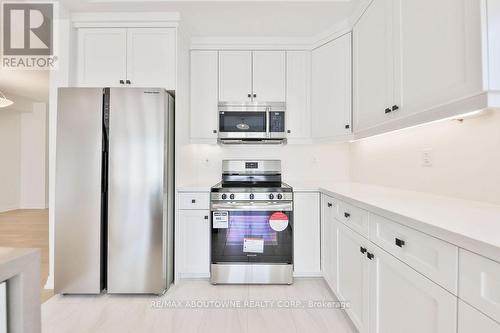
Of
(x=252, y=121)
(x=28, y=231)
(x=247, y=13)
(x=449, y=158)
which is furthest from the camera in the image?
(x=28, y=231)

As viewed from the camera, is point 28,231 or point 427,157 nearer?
point 427,157

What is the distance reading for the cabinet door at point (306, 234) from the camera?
2.36 meters

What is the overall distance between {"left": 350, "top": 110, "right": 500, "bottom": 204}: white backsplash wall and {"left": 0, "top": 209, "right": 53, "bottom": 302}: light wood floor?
315 cm

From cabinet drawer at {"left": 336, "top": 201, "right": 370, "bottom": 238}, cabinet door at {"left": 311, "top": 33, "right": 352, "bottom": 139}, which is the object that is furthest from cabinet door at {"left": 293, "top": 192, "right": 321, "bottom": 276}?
cabinet door at {"left": 311, "top": 33, "right": 352, "bottom": 139}

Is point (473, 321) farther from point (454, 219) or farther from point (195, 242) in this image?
point (195, 242)

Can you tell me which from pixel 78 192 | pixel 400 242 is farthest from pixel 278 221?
pixel 78 192

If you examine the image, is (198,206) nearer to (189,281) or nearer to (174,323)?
(189,281)

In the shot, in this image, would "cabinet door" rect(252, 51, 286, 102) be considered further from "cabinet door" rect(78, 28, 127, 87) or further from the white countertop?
the white countertop

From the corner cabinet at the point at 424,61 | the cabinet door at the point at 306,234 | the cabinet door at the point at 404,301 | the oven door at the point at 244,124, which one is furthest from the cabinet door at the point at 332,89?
the cabinet door at the point at 404,301

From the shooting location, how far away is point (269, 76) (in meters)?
2.67

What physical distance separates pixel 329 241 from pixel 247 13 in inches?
86.5

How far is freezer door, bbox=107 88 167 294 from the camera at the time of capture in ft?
6.70

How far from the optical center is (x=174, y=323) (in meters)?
1.75

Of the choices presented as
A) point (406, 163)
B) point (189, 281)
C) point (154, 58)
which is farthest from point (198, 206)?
point (406, 163)
